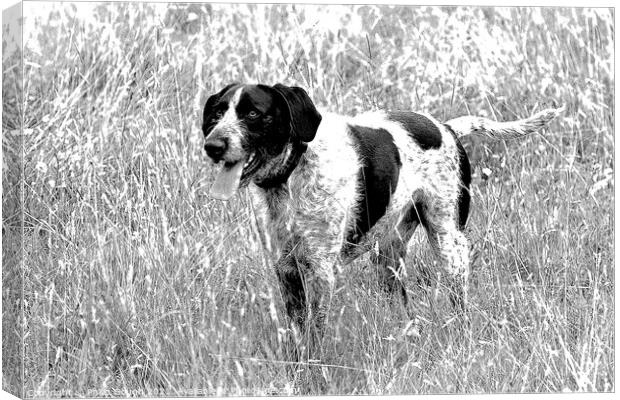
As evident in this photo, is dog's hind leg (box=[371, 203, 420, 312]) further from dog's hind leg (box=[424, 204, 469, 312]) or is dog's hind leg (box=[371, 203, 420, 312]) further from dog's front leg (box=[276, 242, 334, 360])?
dog's front leg (box=[276, 242, 334, 360])

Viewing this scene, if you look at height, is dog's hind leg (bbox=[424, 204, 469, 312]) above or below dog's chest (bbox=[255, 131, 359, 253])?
below

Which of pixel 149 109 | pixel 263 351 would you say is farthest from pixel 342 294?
pixel 149 109

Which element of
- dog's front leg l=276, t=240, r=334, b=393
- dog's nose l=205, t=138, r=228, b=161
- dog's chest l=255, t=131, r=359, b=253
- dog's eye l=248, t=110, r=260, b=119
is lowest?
dog's front leg l=276, t=240, r=334, b=393

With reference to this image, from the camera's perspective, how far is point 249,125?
5.36 meters

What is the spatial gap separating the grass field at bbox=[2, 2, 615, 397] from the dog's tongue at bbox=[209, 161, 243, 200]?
0.74ft

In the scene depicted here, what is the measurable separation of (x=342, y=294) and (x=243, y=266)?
0.48m

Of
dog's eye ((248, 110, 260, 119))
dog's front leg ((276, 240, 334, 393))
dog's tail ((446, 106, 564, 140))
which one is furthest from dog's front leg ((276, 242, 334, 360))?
dog's tail ((446, 106, 564, 140))

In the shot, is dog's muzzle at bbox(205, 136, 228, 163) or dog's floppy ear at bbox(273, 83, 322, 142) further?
dog's floppy ear at bbox(273, 83, 322, 142)

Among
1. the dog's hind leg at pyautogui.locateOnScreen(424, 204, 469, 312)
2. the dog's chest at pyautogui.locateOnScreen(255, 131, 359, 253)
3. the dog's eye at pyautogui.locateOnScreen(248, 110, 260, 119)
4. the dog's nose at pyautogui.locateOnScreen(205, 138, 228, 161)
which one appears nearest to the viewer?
the dog's nose at pyautogui.locateOnScreen(205, 138, 228, 161)

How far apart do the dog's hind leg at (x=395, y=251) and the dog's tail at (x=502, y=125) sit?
48cm

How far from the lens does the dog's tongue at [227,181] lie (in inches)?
212

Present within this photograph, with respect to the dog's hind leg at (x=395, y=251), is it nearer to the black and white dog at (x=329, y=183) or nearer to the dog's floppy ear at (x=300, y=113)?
the black and white dog at (x=329, y=183)

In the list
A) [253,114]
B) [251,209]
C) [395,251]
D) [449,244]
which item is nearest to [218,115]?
[253,114]

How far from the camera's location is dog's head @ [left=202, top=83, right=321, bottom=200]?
17.5 feet
